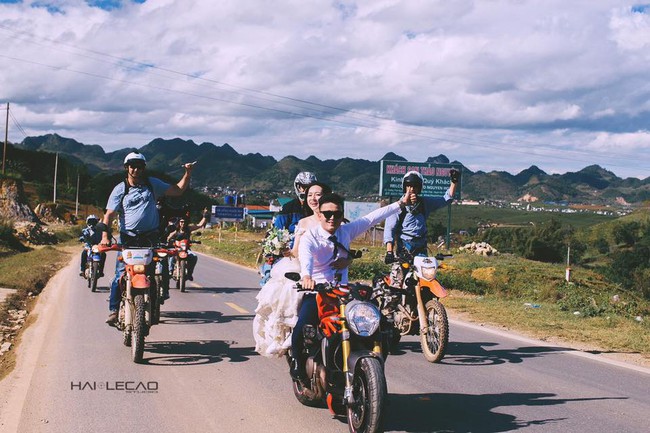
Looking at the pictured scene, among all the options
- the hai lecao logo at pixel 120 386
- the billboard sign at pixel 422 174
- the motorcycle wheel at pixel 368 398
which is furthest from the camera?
the billboard sign at pixel 422 174

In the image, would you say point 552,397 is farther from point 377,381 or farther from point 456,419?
point 377,381

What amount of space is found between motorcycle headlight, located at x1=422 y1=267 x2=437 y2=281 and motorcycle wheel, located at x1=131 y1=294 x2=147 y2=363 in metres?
3.21

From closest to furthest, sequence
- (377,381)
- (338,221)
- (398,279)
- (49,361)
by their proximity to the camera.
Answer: (377,381) → (338,221) → (49,361) → (398,279)

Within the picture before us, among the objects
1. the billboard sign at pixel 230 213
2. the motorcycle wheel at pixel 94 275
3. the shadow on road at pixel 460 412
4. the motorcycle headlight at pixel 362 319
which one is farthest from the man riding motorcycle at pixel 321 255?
the billboard sign at pixel 230 213

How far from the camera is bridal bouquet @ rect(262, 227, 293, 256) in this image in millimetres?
7570

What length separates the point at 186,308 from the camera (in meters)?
13.3

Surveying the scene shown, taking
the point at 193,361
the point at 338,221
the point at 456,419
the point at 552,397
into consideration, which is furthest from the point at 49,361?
the point at 552,397

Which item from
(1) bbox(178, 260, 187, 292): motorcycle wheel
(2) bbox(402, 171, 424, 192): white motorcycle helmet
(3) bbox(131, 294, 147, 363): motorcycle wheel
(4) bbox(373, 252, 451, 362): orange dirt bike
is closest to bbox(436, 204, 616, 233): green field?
(1) bbox(178, 260, 187, 292): motorcycle wheel

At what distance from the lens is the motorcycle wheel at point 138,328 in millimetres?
7840

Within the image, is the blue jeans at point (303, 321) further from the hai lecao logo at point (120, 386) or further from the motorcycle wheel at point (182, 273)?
the motorcycle wheel at point (182, 273)

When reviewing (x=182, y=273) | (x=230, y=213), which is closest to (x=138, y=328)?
(x=182, y=273)

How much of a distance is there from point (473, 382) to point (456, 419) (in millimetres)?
1550

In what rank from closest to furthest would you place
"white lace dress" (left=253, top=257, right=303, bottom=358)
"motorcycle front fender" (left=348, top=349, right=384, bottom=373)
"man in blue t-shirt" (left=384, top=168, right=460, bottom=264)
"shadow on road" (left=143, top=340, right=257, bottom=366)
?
"motorcycle front fender" (left=348, top=349, right=384, bottom=373) < "white lace dress" (left=253, top=257, right=303, bottom=358) < "shadow on road" (left=143, top=340, right=257, bottom=366) < "man in blue t-shirt" (left=384, top=168, right=460, bottom=264)

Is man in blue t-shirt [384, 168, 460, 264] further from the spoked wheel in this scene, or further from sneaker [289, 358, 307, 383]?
sneaker [289, 358, 307, 383]
